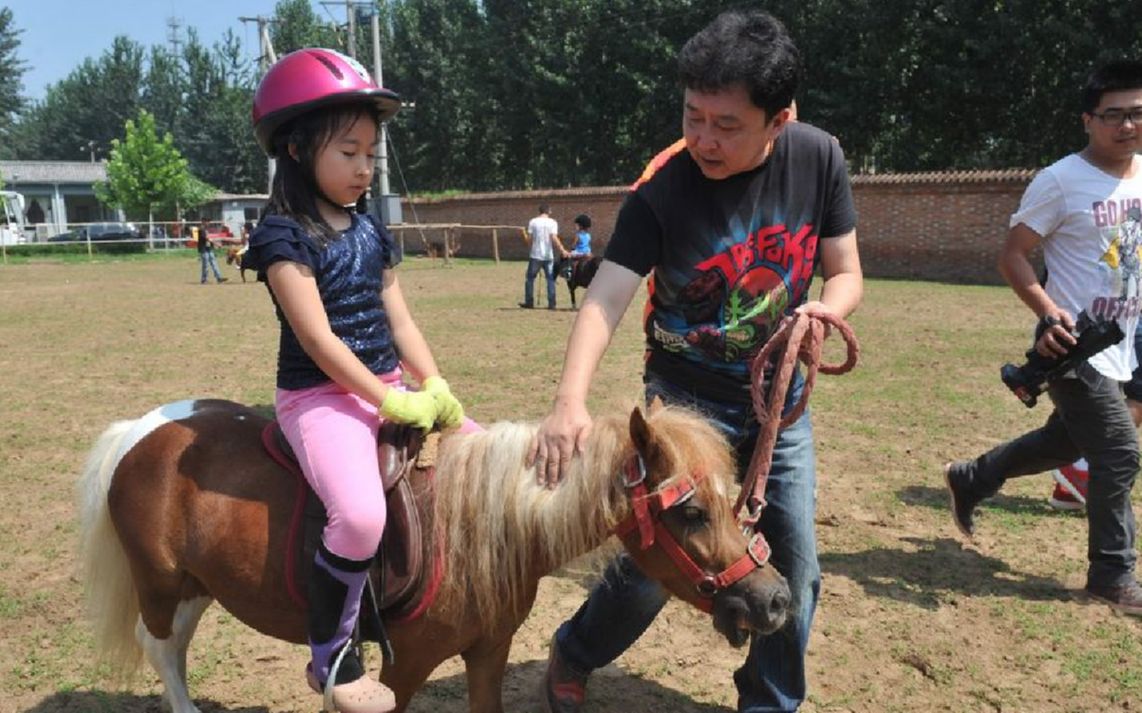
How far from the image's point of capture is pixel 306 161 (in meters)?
2.67

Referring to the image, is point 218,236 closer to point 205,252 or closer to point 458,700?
point 205,252

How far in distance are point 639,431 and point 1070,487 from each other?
4258mm

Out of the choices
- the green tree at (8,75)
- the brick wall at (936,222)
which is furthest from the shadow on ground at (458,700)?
the green tree at (8,75)

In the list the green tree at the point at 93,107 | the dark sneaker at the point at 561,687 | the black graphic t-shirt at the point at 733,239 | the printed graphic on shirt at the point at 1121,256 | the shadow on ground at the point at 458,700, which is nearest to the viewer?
the black graphic t-shirt at the point at 733,239

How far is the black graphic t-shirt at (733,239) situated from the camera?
2.69m

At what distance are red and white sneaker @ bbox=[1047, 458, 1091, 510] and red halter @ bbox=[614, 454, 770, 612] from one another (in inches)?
150

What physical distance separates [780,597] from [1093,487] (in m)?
2.66

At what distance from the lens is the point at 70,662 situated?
3.73 metres

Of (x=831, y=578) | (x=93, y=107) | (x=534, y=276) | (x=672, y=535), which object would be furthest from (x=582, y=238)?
(x=93, y=107)

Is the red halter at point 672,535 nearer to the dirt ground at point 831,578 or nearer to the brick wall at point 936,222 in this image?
the dirt ground at point 831,578

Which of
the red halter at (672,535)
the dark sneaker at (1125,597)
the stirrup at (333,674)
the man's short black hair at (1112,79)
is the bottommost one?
the dark sneaker at (1125,597)

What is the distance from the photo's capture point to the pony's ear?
2.23 m

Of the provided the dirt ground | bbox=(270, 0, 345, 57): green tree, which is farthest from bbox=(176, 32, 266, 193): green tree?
the dirt ground

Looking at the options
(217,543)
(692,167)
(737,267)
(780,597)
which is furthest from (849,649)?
(217,543)
